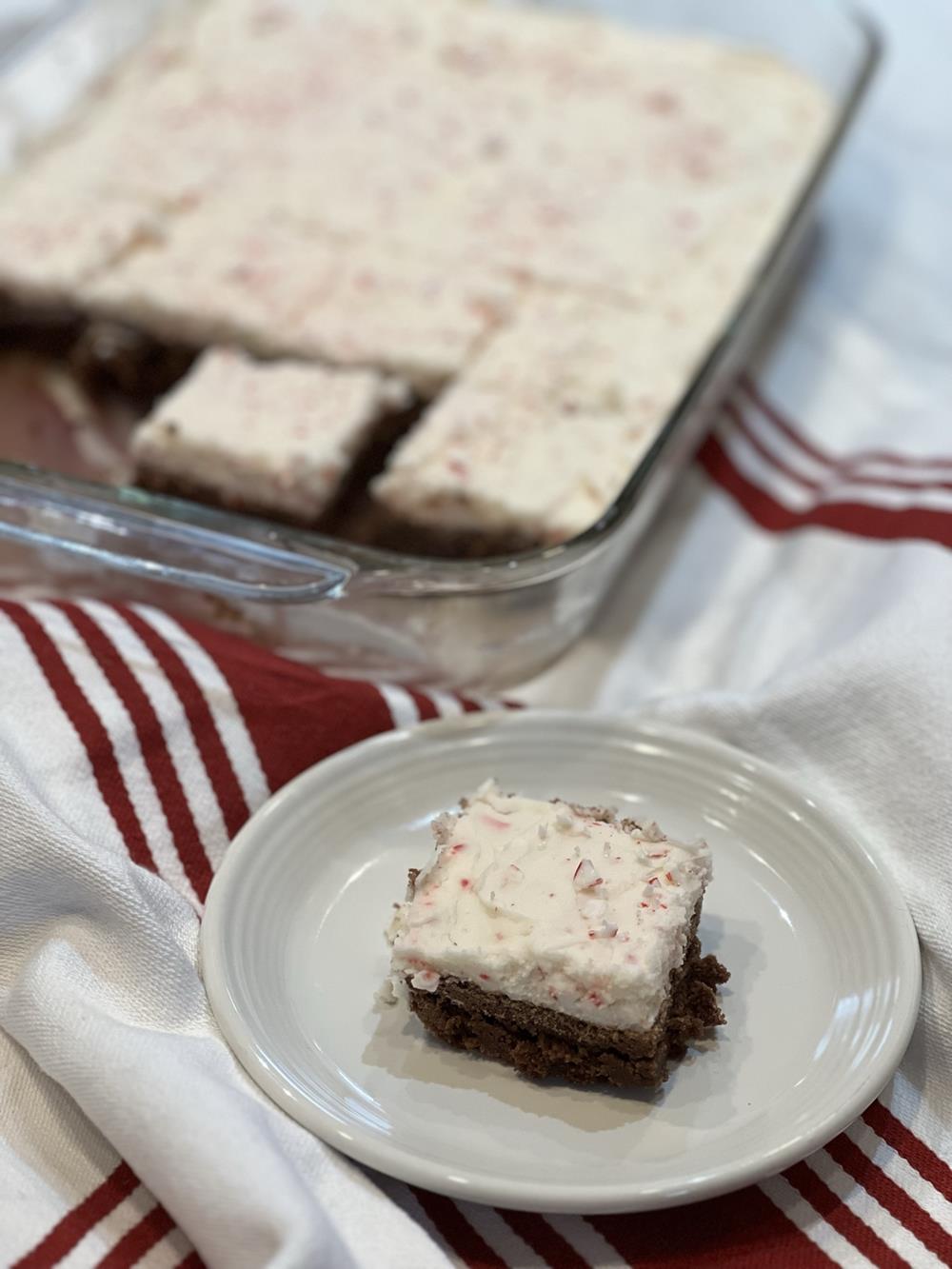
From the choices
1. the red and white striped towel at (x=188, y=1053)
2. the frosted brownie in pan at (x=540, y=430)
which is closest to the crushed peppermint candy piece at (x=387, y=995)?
the red and white striped towel at (x=188, y=1053)

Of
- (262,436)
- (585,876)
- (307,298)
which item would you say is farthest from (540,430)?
(585,876)

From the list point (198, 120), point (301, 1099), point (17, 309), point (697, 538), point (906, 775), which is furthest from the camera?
point (198, 120)

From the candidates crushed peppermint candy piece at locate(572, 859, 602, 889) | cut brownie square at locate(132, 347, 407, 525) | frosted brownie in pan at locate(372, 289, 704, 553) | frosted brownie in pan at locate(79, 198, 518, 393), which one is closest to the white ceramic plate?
crushed peppermint candy piece at locate(572, 859, 602, 889)

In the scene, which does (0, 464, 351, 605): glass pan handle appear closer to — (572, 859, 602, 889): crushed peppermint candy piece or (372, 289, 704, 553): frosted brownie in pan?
Result: (372, 289, 704, 553): frosted brownie in pan

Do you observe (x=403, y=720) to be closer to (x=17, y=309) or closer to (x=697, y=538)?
(x=697, y=538)

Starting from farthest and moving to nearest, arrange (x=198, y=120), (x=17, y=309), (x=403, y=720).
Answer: (x=198, y=120) < (x=17, y=309) < (x=403, y=720)

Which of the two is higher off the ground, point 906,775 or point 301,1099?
point 906,775

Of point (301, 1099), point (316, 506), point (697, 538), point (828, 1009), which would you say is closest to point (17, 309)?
point (316, 506)

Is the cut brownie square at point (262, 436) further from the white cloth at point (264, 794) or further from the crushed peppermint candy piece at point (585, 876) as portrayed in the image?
the crushed peppermint candy piece at point (585, 876)
